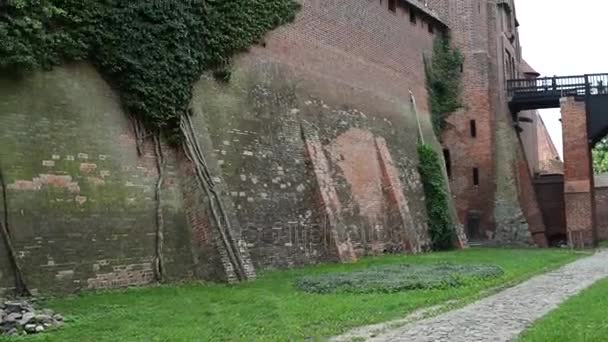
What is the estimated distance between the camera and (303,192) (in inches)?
661

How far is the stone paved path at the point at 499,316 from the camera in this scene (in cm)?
761

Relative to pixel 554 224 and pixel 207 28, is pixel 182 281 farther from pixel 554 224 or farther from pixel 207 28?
pixel 554 224

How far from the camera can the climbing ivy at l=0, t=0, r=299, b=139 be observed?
10.8 m

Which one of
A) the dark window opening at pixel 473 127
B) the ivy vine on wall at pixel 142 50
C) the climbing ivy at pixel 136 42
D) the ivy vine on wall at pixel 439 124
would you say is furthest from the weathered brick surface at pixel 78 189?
the dark window opening at pixel 473 127

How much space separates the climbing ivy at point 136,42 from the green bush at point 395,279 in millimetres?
4071

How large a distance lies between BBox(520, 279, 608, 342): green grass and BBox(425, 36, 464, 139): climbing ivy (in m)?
17.1

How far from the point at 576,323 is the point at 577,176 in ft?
66.5

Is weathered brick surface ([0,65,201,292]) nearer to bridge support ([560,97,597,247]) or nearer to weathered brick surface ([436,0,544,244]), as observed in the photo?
weathered brick surface ([436,0,544,244])

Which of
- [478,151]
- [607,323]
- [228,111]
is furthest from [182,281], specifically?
[478,151]

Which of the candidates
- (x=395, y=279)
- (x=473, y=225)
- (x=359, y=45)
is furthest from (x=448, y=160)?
(x=395, y=279)

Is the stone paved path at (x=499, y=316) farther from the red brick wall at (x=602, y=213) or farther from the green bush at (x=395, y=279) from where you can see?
the red brick wall at (x=602, y=213)

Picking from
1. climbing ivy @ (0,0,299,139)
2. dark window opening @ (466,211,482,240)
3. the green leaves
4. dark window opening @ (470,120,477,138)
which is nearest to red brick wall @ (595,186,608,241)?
dark window opening @ (466,211,482,240)

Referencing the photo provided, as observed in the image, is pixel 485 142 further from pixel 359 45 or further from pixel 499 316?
pixel 499 316

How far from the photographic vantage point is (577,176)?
26.5 meters
